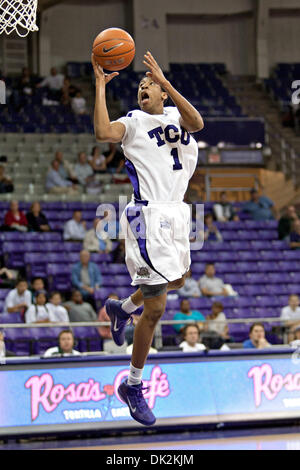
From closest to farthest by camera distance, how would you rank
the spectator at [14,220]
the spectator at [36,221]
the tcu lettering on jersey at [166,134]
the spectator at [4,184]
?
the tcu lettering on jersey at [166,134], the spectator at [14,220], the spectator at [36,221], the spectator at [4,184]

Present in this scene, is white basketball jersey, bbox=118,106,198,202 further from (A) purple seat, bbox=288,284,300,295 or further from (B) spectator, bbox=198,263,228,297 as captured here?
(A) purple seat, bbox=288,284,300,295

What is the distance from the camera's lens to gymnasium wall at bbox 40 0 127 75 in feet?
71.1

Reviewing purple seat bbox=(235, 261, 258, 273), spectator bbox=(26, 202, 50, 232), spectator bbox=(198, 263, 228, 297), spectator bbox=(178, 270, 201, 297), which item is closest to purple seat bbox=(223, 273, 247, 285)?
purple seat bbox=(235, 261, 258, 273)

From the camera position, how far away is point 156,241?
5082 mm

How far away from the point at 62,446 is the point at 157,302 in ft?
12.0

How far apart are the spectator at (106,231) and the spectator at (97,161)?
235 cm

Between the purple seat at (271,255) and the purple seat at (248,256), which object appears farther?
the purple seat at (271,255)

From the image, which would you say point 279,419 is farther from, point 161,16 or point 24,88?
point 161,16

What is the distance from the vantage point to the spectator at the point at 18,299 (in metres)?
11.0

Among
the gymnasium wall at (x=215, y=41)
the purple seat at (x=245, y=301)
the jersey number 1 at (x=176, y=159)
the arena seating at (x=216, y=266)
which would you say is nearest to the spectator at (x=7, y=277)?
the arena seating at (x=216, y=266)

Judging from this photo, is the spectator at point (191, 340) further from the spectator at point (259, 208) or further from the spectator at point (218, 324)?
the spectator at point (259, 208)

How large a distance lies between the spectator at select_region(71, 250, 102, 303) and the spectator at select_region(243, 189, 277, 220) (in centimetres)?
490

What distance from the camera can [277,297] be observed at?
13.7 m
